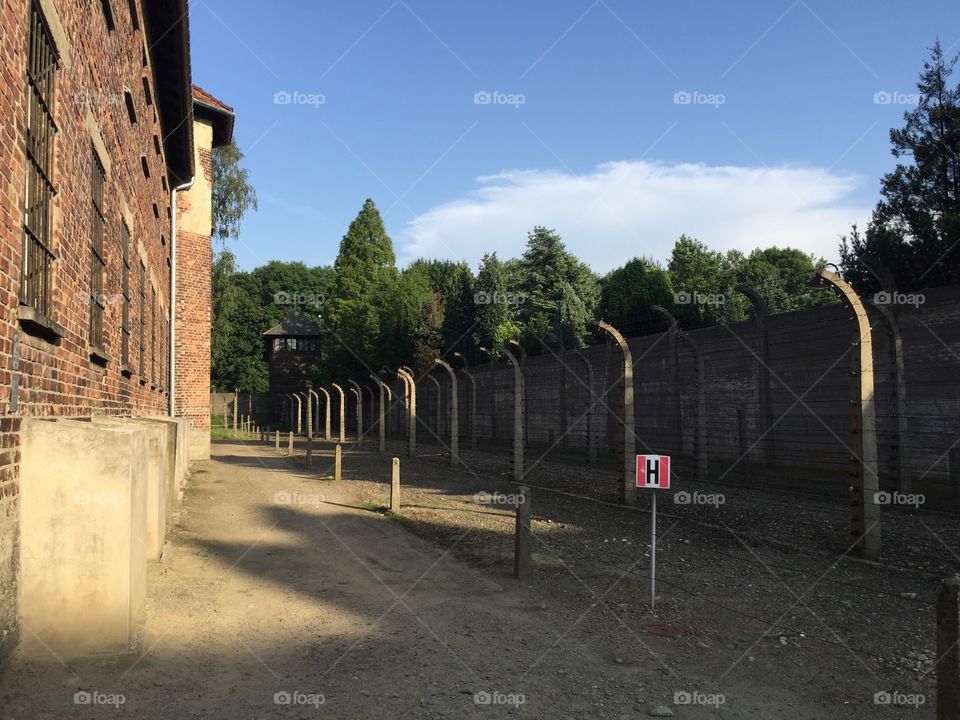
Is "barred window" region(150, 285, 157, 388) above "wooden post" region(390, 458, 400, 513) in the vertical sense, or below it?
above

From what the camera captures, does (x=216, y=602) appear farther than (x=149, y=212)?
No

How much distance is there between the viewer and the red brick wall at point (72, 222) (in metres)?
4.02

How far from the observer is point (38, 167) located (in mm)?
4883

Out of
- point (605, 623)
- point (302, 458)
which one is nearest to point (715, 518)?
point (605, 623)

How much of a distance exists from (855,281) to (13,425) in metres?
23.3

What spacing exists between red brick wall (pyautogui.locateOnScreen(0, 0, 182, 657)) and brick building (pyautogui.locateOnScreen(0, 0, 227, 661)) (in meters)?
0.02

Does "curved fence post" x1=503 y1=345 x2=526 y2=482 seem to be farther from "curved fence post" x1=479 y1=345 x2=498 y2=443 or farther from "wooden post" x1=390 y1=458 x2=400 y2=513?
"curved fence post" x1=479 y1=345 x2=498 y2=443

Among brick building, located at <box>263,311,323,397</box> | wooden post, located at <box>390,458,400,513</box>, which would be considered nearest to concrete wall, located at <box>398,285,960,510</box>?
wooden post, located at <box>390,458,400,513</box>

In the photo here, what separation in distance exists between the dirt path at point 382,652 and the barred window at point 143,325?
13.9 feet

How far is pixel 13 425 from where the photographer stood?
4.10 metres

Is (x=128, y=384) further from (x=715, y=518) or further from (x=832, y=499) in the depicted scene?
(x=832, y=499)

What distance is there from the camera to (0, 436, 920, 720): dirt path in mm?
4211

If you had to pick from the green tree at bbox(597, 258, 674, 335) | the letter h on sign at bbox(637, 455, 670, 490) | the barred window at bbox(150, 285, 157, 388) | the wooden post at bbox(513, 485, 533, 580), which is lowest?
the wooden post at bbox(513, 485, 533, 580)

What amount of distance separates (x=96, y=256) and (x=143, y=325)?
495 cm
